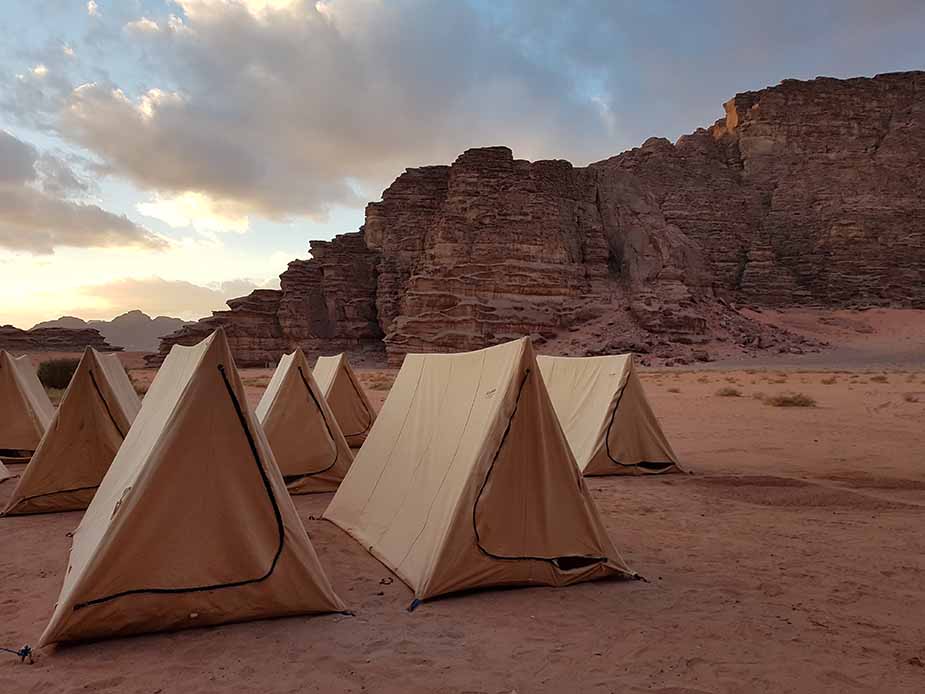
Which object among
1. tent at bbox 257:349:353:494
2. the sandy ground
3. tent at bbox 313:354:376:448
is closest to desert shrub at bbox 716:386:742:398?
tent at bbox 313:354:376:448

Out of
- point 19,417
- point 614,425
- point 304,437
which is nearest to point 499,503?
point 304,437

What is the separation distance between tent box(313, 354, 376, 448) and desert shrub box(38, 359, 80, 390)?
2283 cm

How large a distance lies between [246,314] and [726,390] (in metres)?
45.7

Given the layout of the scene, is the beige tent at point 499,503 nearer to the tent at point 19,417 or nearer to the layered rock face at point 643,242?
the tent at point 19,417

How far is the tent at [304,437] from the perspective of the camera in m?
8.83

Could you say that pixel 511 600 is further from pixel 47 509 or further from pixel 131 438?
pixel 47 509

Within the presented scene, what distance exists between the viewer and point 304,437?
352 inches

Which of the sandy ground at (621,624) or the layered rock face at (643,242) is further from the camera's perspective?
the layered rock face at (643,242)

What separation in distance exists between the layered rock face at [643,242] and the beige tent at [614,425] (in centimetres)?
3578

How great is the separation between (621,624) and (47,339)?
77.5 meters

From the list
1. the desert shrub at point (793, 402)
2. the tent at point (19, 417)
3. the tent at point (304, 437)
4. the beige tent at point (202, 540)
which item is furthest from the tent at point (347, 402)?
the desert shrub at point (793, 402)

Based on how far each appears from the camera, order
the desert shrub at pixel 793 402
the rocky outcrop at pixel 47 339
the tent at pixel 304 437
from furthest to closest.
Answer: the rocky outcrop at pixel 47 339, the desert shrub at pixel 793 402, the tent at pixel 304 437

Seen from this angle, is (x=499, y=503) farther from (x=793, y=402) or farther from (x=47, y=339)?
(x=47, y=339)

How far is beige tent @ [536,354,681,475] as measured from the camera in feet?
32.9
